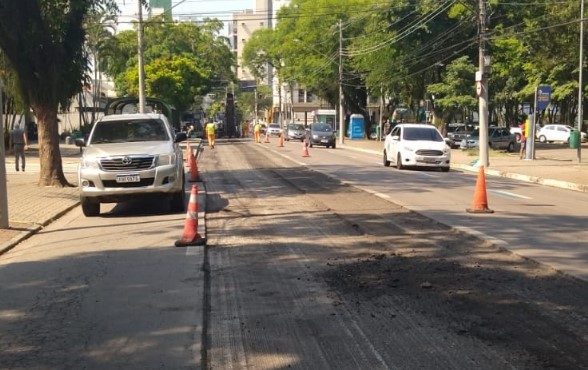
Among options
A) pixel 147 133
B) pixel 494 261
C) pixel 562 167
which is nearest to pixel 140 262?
pixel 494 261

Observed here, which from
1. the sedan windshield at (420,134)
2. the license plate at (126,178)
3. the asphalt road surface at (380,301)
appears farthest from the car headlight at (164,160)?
the sedan windshield at (420,134)

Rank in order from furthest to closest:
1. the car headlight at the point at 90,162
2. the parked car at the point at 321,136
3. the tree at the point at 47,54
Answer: the parked car at the point at 321,136 → the tree at the point at 47,54 → the car headlight at the point at 90,162

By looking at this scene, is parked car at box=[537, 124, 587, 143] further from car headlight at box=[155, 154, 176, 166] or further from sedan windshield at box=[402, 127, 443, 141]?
car headlight at box=[155, 154, 176, 166]

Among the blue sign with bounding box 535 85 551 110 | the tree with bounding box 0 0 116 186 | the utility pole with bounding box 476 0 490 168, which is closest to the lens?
the tree with bounding box 0 0 116 186

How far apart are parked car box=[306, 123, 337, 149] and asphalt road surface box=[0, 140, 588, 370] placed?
35893mm

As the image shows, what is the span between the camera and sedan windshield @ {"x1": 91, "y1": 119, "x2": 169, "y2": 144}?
579 inches

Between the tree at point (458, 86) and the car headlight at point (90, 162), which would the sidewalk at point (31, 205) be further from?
the tree at point (458, 86)

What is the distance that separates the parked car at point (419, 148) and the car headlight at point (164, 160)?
515 inches

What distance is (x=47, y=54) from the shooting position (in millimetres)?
18188

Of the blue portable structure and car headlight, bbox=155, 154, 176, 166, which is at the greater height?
the blue portable structure

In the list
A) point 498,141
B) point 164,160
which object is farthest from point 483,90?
point 164,160

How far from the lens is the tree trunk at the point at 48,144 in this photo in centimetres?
1847

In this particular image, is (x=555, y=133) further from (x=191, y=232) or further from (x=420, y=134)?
(x=191, y=232)

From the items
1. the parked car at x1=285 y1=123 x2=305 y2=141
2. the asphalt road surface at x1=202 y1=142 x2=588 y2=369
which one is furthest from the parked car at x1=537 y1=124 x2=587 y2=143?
the asphalt road surface at x1=202 y1=142 x2=588 y2=369
